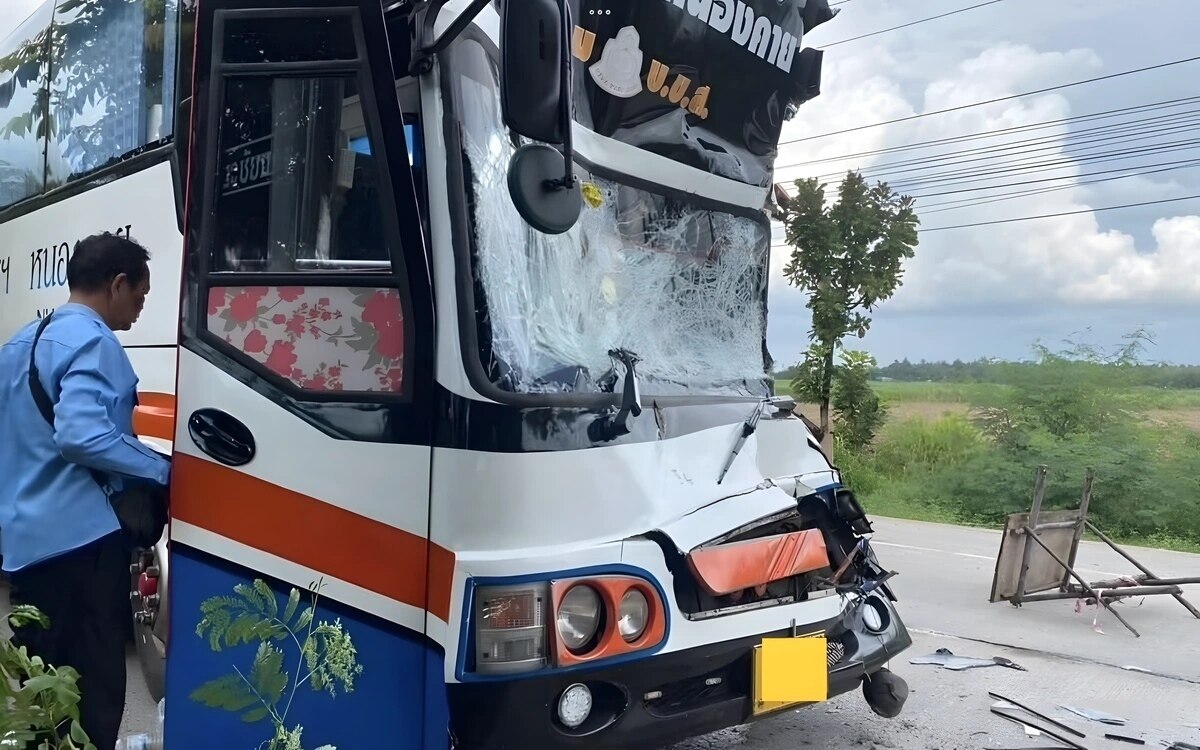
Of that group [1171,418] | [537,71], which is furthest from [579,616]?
[1171,418]

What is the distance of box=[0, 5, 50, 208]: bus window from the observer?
4766mm

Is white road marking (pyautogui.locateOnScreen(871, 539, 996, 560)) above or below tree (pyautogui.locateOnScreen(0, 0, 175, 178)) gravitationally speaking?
below

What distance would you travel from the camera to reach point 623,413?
270 cm

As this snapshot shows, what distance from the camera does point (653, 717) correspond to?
8.86ft

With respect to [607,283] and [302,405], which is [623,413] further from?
[302,405]

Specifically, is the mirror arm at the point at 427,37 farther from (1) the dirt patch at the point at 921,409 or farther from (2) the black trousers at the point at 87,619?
(1) the dirt patch at the point at 921,409

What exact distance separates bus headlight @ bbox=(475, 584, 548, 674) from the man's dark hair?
1.58 m

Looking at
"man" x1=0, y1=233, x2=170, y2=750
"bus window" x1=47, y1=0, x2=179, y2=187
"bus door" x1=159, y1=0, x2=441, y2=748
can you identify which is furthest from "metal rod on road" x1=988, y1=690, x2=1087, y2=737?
"bus window" x1=47, y1=0, x2=179, y2=187

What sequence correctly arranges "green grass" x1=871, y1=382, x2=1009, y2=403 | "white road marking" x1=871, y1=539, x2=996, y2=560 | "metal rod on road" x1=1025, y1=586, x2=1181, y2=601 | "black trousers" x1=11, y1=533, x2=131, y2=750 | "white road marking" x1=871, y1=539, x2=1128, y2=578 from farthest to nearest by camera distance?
1. "green grass" x1=871, y1=382, x2=1009, y2=403
2. "white road marking" x1=871, y1=539, x2=996, y2=560
3. "white road marking" x1=871, y1=539, x2=1128, y2=578
4. "metal rod on road" x1=1025, y1=586, x2=1181, y2=601
5. "black trousers" x1=11, y1=533, x2=131, y2=750

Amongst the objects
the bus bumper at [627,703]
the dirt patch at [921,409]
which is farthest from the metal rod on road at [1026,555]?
the dirt patch at [921,409]

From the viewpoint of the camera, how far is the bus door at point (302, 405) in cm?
255

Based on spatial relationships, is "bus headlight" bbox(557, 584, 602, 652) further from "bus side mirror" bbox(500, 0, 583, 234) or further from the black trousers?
the black trousers

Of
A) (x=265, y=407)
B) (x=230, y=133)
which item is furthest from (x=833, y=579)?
(x=230, y=133)

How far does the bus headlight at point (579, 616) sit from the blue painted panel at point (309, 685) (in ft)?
1.21
